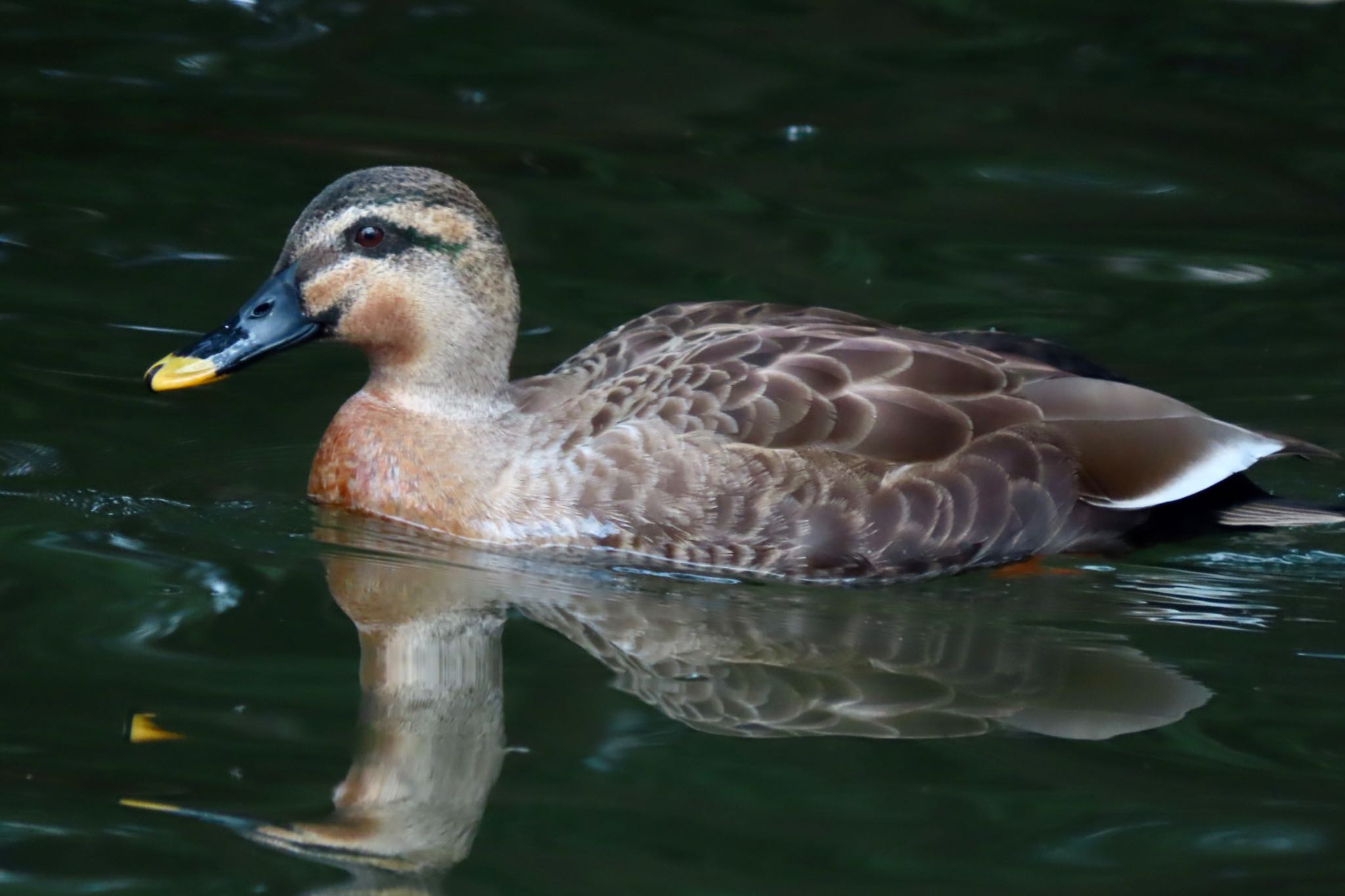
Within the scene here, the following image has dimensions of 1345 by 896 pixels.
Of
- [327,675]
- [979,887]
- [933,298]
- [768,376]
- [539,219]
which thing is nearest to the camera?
[979,887]

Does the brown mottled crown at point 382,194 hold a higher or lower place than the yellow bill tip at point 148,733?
higher

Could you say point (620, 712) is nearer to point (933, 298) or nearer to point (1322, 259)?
point (933, 298)

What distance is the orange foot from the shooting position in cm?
657

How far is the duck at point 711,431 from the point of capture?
635 cm

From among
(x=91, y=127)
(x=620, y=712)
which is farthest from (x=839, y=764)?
(x=91, y=127)

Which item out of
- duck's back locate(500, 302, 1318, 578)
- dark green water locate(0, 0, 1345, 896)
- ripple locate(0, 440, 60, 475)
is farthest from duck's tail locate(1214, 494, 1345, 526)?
ripple locate(0, 440, 60, 475)

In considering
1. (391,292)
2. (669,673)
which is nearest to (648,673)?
(669,673)

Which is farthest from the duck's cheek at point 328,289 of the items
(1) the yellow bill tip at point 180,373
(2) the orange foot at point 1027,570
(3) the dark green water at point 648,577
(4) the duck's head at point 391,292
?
(2) the orange foot at point 1027,570

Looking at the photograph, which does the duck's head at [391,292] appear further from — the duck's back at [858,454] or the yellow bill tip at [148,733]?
the yellow bill tip at [148,733]

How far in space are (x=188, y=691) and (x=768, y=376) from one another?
231 centimetres

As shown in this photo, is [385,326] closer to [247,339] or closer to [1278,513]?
[247,339]

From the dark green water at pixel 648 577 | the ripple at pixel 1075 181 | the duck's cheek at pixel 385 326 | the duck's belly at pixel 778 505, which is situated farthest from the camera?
the ripple at pixel 1075 181

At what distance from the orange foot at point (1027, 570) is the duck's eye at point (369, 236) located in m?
2.52

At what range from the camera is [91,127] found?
428 inches
